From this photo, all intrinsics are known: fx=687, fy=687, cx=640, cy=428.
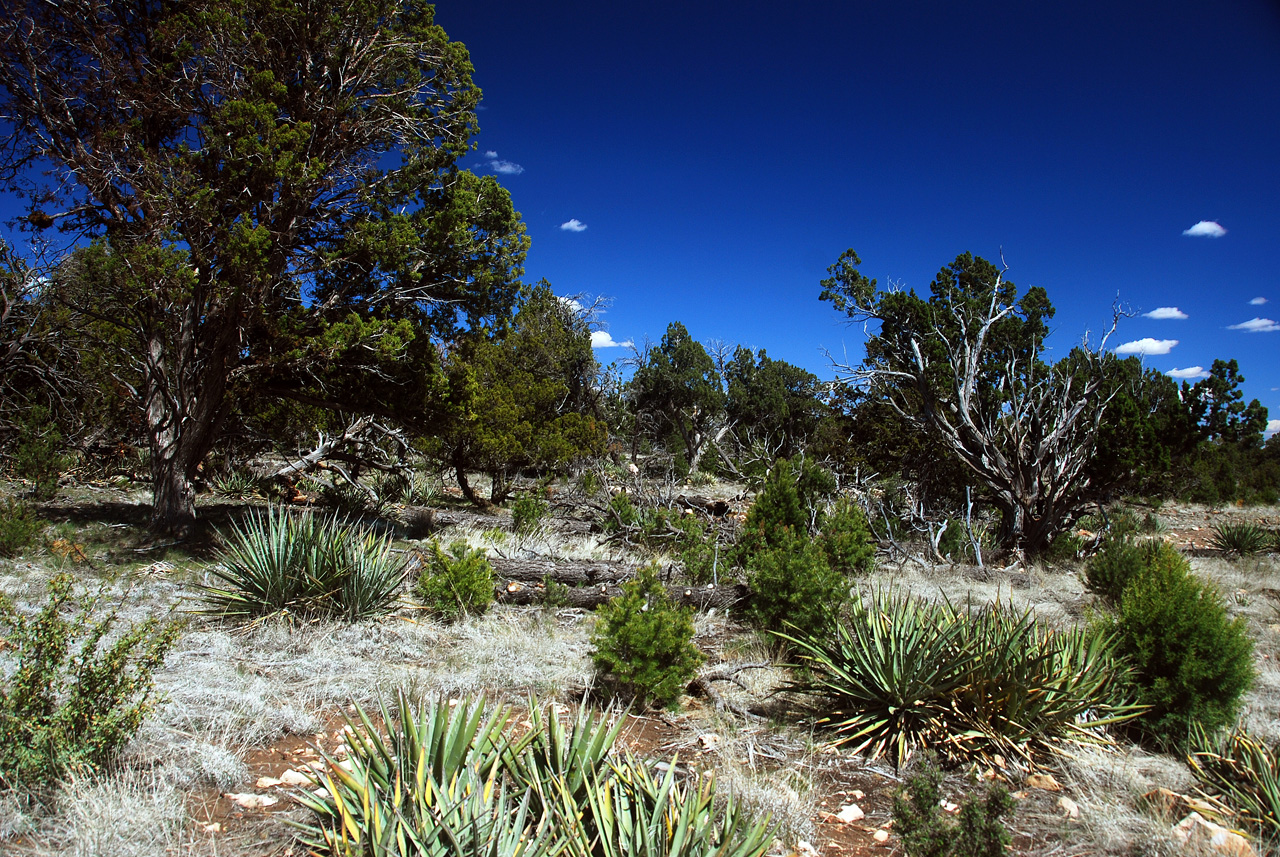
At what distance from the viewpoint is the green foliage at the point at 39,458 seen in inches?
443

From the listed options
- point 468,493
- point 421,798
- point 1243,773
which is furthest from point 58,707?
point 468,493

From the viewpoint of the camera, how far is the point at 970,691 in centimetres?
415

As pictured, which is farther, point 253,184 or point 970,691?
point 253,184

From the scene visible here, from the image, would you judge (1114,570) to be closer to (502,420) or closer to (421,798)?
(421,798)

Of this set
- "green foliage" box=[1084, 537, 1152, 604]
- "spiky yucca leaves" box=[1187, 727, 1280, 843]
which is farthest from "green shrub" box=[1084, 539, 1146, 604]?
"spiky yucca leaves" box=[1187, 727, 1280, 843]

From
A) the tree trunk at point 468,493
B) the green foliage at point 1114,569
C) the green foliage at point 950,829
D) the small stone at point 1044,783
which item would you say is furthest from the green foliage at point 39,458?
the green foliage at point 1114,569

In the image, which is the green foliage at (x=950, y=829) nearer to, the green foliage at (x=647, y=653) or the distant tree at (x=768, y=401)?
the green foliage at (x=647, y=653)

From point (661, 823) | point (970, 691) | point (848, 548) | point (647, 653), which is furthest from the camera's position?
point (848, 548)

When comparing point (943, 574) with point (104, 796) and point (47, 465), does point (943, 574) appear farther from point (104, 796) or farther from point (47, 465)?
point (47, 465)

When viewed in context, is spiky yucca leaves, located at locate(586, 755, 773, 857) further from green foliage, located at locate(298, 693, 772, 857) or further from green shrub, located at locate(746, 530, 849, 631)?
green shrub, located at locate(746, 530, 849, 631)

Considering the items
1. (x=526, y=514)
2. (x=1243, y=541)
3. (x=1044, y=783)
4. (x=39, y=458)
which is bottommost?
(x=1044, y=783)

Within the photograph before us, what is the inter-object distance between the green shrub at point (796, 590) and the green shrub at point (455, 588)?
2707mm

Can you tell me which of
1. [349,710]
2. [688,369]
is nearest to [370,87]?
[349,710]

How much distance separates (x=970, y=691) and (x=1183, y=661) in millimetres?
1453
